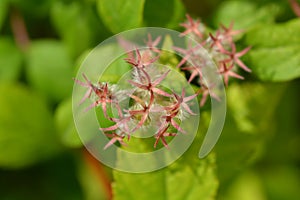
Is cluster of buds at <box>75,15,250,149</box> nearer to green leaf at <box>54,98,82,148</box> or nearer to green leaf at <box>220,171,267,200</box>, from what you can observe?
green leaf at <box>54,98,82,148</box>

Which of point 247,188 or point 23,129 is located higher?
point 23,129

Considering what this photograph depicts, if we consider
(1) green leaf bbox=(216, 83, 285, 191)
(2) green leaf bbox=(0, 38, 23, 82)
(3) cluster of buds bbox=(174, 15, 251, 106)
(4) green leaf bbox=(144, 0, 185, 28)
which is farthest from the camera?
(2) green leaf bbox=(0, 38, 23, 82)

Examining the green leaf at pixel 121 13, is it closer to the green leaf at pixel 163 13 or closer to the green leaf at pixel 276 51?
the green leaf at pixel 163 13

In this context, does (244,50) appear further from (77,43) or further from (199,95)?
(77,43)

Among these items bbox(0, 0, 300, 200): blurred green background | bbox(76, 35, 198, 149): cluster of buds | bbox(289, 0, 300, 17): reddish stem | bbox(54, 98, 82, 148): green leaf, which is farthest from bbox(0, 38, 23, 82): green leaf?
bbox(289, 0, 300, 17): reddish stem

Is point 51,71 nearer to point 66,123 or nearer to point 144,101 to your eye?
point 66,123

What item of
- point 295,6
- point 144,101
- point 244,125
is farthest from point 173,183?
point 295,6
